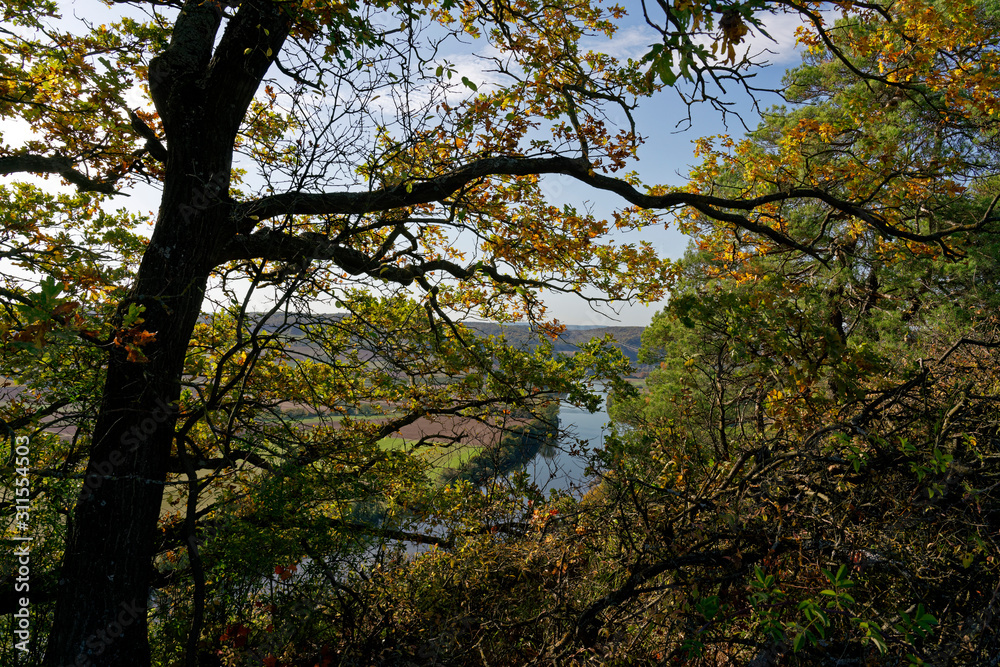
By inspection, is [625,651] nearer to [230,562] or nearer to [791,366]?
[791,366]

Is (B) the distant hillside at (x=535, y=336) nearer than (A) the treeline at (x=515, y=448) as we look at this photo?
No

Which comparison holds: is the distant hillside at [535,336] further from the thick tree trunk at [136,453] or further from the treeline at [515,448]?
the thick tree trunk at [136,453]

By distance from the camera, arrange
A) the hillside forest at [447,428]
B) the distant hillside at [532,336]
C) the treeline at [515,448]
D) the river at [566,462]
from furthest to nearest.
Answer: the distant hillside at [532,336] → the treeline at [515,448] → the river at [566,462] → the hillside forest at [447,428]

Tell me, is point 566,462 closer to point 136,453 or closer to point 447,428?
point 447,428

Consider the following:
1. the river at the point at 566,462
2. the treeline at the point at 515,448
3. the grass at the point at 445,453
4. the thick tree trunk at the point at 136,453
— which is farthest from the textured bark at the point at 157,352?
the river at the point at 566,462

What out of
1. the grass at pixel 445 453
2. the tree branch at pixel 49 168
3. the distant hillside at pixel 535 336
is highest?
the tree branch at pixel 49 168

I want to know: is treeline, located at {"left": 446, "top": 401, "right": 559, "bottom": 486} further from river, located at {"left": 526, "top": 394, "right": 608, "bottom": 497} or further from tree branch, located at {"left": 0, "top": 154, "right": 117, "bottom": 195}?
tree branch, located at {"left": 0, "top": 154, "right": 117, "bottom": 195}

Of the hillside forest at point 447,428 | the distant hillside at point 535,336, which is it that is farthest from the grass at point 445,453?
the distant hillside at point 535,336

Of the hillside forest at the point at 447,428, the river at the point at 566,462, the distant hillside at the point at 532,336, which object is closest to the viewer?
the hillside forest at the point at 447,428

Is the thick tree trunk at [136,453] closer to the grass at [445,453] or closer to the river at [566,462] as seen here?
the grass at [445,453]

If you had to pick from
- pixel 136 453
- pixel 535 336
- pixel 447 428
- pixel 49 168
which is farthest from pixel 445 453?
pixel 49 168

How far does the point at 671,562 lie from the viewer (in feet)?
8.22

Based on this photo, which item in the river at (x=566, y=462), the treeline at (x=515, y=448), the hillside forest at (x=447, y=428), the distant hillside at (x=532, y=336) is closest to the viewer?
the hillside forest at (x=447, y=428)

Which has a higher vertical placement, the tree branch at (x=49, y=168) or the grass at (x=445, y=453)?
the tree branch at (x=49, y=168)
